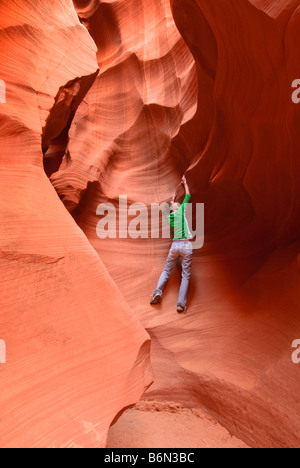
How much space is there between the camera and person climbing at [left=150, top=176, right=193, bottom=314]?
4.51 m

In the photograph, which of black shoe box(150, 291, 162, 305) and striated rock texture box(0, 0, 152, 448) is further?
black shoe box(150, 291, 162, 305)

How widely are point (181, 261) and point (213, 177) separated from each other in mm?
1232

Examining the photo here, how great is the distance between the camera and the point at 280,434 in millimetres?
2908

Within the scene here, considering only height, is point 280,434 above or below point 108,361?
below

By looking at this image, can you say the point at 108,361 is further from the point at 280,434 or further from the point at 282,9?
the point at 282,9

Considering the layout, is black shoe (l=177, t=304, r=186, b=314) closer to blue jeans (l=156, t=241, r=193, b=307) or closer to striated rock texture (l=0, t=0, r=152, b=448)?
blue jeans (l=156, t=241, r=193, b=307)

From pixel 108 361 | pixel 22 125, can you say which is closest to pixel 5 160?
pixel 22 125

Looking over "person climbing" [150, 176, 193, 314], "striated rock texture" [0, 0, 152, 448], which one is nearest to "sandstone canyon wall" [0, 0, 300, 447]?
"striated rock texture" [0, 0, 152, 448]

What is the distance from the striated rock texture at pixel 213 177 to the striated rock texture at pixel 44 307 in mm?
1447

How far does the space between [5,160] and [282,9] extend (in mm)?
2277

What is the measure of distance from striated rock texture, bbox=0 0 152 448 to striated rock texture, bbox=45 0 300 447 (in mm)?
1447

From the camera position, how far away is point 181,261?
4.74m

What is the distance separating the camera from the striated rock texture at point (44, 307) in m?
1.83

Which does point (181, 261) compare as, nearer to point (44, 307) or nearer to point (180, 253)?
point (180, 253)
